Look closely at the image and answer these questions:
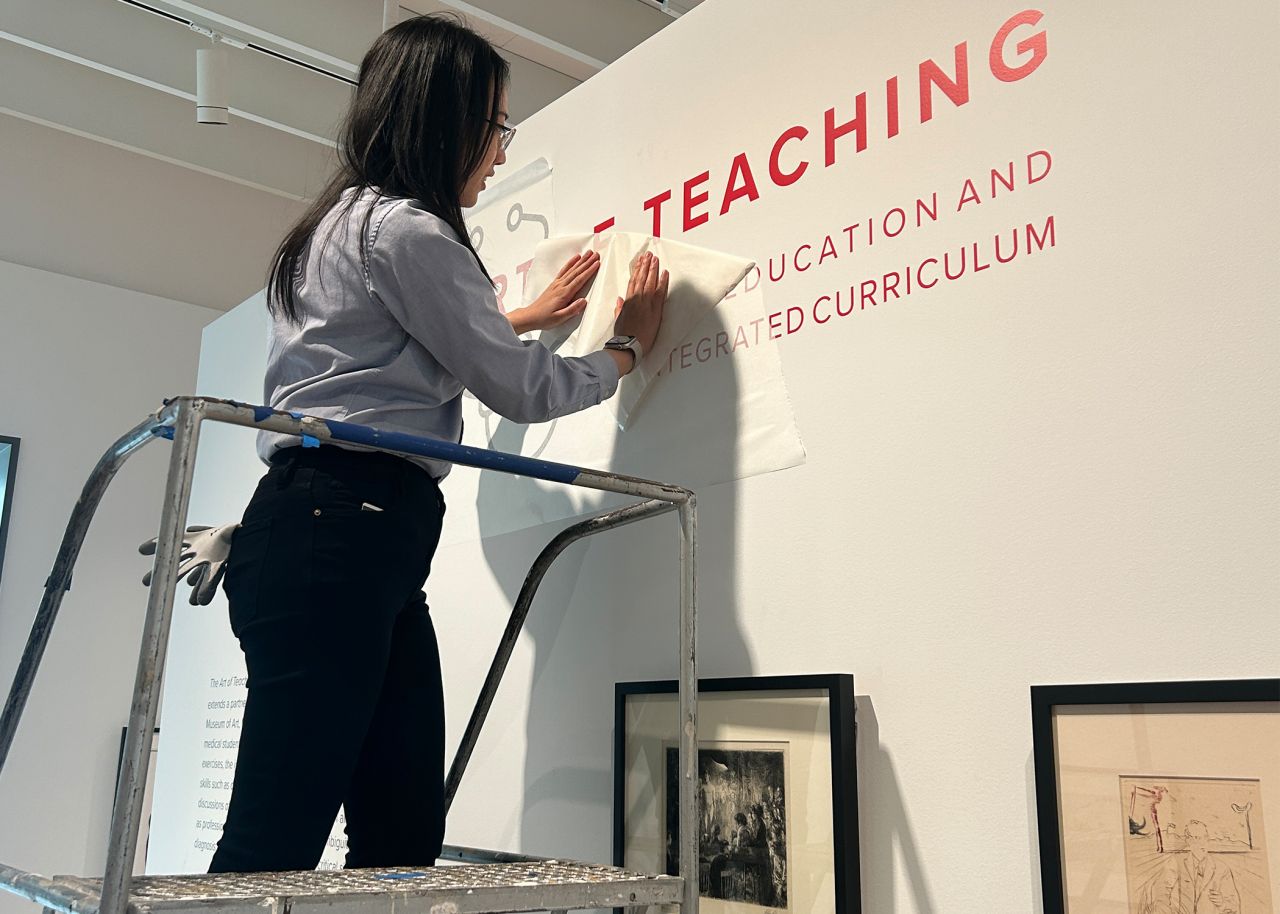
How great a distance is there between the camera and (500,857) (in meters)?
1.46

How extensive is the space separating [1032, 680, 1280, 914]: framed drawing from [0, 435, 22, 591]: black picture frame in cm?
433

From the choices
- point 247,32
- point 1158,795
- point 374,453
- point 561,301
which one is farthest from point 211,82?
point 1158,795

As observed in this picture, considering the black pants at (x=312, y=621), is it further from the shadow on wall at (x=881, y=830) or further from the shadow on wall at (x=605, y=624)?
the shadow on wall at (x=881, y=830)

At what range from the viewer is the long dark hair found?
4.57 feet

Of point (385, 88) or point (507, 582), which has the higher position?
point (385, 88)

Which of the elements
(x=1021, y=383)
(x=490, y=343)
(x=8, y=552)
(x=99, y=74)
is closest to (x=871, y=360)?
(x=1021, y=383)

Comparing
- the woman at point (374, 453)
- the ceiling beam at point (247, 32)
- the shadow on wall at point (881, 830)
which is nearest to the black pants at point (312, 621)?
the woman at point (374, 453)

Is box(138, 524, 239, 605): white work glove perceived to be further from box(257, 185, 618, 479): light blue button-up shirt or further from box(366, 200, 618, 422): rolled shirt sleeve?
box(366, 200, 618, 422): rolled shirt sleeve

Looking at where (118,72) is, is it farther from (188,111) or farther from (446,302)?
(446,302)

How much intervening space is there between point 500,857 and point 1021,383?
0.84m

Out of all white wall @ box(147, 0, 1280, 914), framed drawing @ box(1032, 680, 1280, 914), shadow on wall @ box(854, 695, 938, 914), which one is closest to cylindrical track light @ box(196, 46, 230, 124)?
white wall @ box(147, 0, 1280, 914)

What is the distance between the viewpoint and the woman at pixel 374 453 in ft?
3.73

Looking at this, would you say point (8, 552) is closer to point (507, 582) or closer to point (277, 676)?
point (507, 582)

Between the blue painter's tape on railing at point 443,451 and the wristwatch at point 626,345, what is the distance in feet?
1.23
